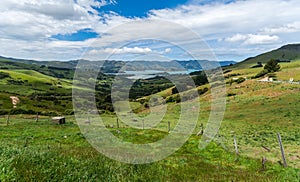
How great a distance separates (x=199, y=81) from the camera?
13738 centimetres

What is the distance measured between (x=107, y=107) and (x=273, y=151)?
203ft

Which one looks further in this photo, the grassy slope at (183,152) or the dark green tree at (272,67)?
the dark green tree at (272,67)

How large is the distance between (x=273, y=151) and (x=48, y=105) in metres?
124

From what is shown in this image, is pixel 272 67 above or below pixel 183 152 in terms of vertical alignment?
above

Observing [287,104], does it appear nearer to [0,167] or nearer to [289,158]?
[289,158]

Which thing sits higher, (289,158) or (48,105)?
(289,158)

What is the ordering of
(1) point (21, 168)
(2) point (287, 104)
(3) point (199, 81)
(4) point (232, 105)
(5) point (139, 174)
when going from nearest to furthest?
(1) point (21, 168) → (5) point (139, 174) → (2) point (287, 104) → (4) point (232, 105) → (3) point (199, 81)

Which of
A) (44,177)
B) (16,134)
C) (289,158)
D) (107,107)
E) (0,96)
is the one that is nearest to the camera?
(44,177)

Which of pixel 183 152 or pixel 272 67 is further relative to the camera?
pixel 272 67

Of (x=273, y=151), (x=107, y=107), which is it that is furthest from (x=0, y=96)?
(x=273, y=151)

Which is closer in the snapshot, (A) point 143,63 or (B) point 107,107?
(A) point 143,63

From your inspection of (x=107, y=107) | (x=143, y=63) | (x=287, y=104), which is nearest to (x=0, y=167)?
(x=143, y=63)

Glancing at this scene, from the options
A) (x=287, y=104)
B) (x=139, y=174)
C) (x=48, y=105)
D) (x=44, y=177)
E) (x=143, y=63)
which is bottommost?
(x=48, y=105)

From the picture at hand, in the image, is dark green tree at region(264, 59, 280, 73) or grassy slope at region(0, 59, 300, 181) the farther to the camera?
dark green tree at region(264, 59, 280, 73)
